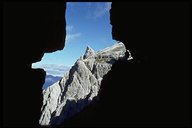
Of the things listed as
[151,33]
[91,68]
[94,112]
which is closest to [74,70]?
[91,68]

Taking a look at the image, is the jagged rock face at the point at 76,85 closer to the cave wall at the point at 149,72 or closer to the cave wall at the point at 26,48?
the cave wall at the point at 149,72

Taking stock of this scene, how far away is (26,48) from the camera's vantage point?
36219 millimetres


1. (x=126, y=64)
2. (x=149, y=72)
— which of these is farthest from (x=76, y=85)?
(x=149, y=72)

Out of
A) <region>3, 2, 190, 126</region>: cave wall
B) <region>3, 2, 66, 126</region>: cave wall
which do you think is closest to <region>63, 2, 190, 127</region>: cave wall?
<region>3, 2, 190, 126</region>: cave wall

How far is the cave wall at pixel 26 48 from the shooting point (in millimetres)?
29469

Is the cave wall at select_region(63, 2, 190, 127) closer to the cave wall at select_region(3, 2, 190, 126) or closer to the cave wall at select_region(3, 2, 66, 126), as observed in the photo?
the cave wall at select_region(3, 2, 190, 126)

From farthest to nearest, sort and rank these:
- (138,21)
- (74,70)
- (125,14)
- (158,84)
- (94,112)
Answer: (74,70) → (94,112) → (125,14) → (138,21) → (158,84)

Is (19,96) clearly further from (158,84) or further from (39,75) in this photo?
(158,84)

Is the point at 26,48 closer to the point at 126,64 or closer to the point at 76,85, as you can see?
the point at 126,64

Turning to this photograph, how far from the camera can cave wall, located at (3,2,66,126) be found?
29469 millimetres

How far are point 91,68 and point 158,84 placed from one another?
134 m

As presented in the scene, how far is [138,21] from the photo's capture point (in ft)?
131

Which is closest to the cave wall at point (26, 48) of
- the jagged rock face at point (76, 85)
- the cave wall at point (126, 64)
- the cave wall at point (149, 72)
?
the cave wall at point (126, 64)

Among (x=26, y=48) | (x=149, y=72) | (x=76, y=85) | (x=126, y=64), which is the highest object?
(x=26, y=48)
